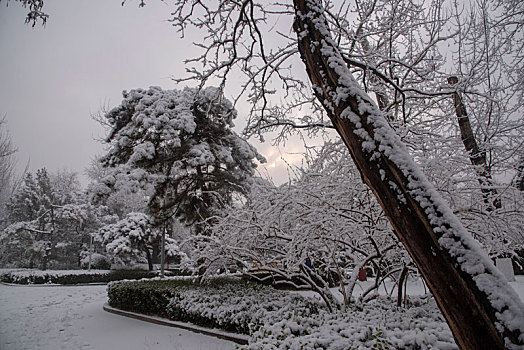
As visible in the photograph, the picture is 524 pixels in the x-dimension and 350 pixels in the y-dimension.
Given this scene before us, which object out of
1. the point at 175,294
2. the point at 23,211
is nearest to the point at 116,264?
the point at 23,211

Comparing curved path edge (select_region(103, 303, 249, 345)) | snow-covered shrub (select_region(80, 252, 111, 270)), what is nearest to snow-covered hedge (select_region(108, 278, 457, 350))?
curved path edge (select_region(103, 303, 249, 345))

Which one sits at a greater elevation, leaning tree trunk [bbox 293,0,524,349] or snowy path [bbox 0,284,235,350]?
leaning tree trunk [bbox 293,0,524,349]

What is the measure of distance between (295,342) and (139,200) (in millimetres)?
31058

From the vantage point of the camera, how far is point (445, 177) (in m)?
4.14

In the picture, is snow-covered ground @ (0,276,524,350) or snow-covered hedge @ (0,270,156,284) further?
snow-covered hedge @ (0,270,156,284)

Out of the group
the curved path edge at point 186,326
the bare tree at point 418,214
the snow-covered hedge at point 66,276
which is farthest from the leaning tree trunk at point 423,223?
the snow-covered hedge at point 66,276

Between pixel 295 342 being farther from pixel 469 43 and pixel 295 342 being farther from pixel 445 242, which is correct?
pixel 469 43

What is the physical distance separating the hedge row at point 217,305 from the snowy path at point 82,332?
367mm

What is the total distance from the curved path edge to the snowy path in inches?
3.8

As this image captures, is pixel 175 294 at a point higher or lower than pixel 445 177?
lower

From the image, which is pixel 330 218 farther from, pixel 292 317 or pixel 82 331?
pixel 82 331

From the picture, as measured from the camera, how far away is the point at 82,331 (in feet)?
23.2

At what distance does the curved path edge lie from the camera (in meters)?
5.33

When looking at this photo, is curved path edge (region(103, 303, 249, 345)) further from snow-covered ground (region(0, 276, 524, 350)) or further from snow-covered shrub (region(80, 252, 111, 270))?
snow-covered shrub (region(80, 252, 111, 270))
